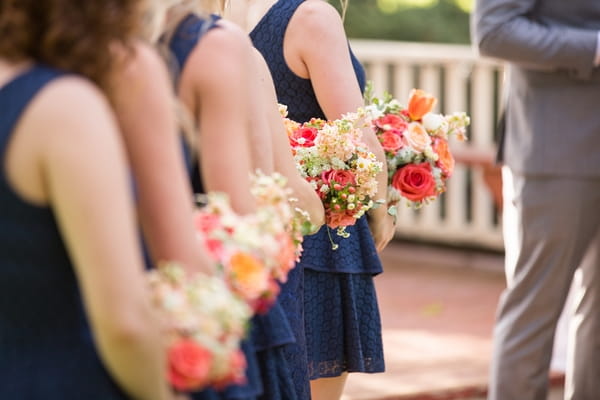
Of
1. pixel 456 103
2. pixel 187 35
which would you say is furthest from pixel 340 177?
pixel 456 103

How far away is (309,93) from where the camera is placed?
321cm

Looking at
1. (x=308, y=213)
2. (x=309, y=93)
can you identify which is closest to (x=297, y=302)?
(x=308, y=213)

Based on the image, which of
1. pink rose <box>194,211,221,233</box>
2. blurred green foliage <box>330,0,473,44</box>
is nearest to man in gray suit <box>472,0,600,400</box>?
pink rose <box>194,211,221,233</box>

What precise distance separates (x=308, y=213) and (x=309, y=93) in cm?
63

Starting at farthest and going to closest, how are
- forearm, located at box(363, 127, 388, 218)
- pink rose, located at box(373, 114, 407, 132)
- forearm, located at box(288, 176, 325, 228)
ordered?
pink rose, located at box(373, 114, 407, 132), forearm, located at box(363, 127, 388, 218), forearm, located at box(288, 176, 325, 228)

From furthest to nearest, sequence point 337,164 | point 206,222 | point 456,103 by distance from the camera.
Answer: point 456,103, point 337,164, point 206,222

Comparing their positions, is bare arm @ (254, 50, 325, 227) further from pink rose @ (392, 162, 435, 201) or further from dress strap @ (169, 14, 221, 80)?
pink rose @ (392, 162, 435, 201)

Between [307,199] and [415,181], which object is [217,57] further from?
[415,181]

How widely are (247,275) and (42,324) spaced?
1.04 feet

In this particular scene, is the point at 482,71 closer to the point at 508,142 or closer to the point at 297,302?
the point at 508,142

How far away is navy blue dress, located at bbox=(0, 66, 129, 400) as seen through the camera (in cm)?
163

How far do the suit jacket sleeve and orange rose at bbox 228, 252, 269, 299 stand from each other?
2342mm

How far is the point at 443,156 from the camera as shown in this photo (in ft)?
11.0

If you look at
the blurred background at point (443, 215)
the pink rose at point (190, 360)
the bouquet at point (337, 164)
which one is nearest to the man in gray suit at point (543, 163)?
the bouquet at point (337, 164)
